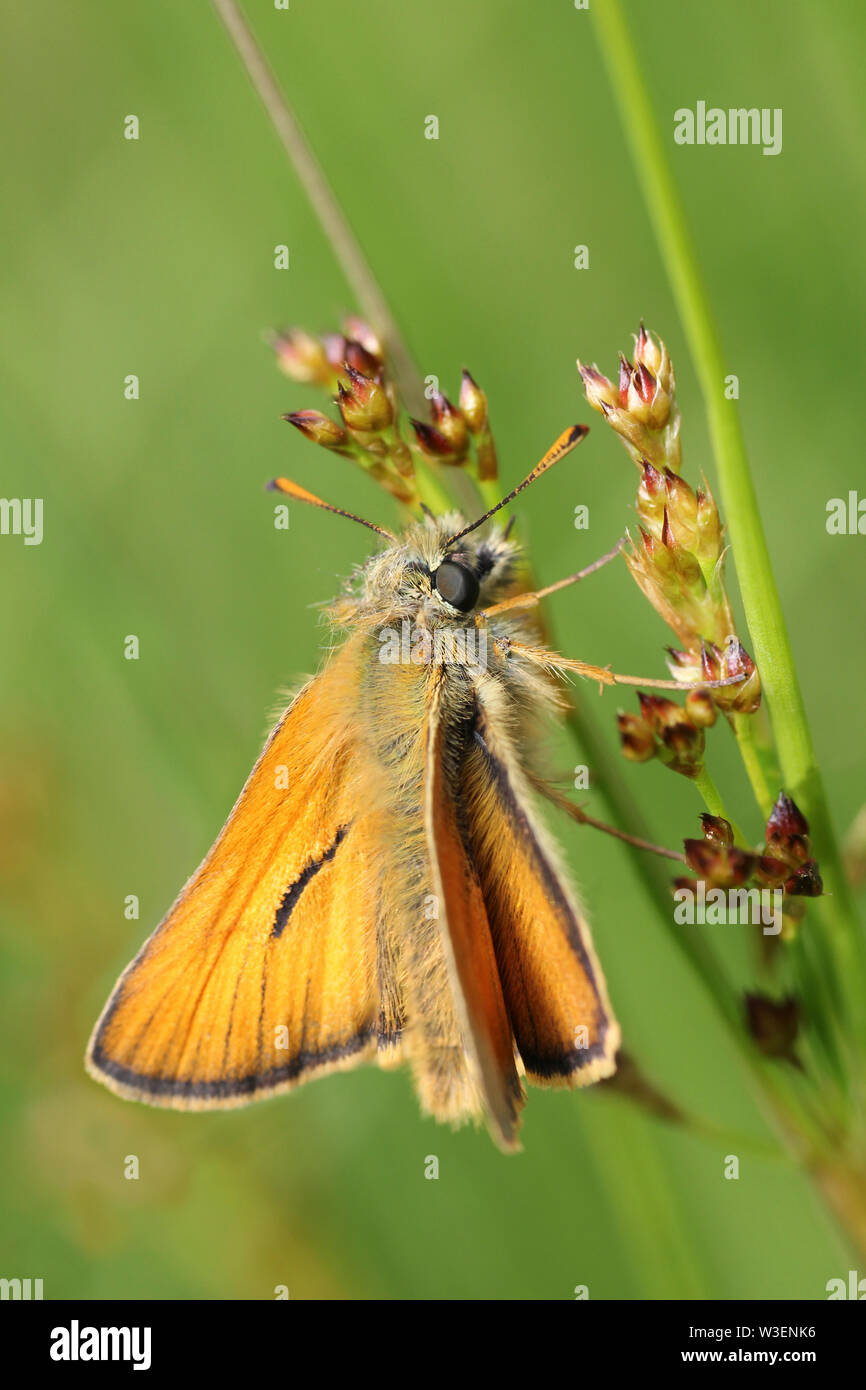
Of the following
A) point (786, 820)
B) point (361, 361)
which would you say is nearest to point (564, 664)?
point (786, 820)

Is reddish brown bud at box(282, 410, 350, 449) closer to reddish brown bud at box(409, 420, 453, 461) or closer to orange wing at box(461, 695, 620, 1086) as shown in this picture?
reddish brown bud at box(409, 420, 453, 461)

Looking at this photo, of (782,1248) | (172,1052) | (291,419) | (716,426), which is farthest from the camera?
(782,1248)

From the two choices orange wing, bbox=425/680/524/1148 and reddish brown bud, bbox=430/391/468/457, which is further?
reddish brown bud, bbox=430/391/468/457

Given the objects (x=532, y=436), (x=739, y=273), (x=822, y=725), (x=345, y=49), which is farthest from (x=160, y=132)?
(x=822, y=725)

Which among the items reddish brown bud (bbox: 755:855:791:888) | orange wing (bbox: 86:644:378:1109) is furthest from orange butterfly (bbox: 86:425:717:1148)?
reddish brown bud (bbox: 755:855:791:888)

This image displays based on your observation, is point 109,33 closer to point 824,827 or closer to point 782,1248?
point 824,827

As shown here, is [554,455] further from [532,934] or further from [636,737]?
[532,934]

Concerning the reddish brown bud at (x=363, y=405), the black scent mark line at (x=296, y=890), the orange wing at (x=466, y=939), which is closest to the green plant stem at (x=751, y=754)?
the orange wing at (x=466, y=939)

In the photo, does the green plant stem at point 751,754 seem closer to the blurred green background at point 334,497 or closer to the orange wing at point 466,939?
the orange wing at point 466,939
